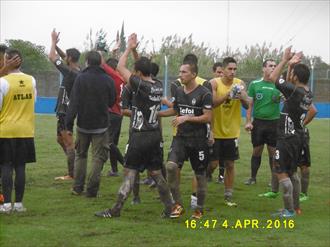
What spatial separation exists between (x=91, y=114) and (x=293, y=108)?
9.66 ft

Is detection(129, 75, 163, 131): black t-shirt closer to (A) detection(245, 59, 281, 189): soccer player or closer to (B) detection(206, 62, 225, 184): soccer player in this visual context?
(B) detection(206, 62, 225, 184): soccer player

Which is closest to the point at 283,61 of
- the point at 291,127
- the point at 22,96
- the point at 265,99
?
the point at 291,127

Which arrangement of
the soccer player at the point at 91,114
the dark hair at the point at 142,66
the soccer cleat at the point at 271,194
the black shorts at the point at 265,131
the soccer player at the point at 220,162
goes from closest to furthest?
the dark hair at the point at 142,66 → the soccer player at the point at 91,114 → the soccer cleat at the point at 271,194 → the soccer player at the point at 220,162 → the black shorts at the point at 265,131

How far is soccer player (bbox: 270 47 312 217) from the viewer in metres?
8.72

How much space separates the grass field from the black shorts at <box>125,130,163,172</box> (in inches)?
27.6

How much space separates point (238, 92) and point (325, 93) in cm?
2969

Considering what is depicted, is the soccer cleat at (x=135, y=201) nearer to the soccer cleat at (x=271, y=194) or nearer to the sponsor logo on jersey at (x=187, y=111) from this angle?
the sponsor logo on jersey at (x=187, y=111)

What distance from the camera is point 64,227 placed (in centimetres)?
777

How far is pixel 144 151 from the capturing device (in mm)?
8336

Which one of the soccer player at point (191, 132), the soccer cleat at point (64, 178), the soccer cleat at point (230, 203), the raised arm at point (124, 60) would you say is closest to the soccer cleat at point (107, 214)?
the soccer player at point (191, 132)

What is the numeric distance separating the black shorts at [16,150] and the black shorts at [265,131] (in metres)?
4.36

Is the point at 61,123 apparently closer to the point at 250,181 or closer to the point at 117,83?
the point at 117,83

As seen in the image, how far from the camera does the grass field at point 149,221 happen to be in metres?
7.35

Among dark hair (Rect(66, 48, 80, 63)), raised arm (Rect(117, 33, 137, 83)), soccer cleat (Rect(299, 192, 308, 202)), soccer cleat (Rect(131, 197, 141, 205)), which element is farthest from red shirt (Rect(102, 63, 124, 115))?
soccer cleat (Rect(299, 192, 308, 202))
